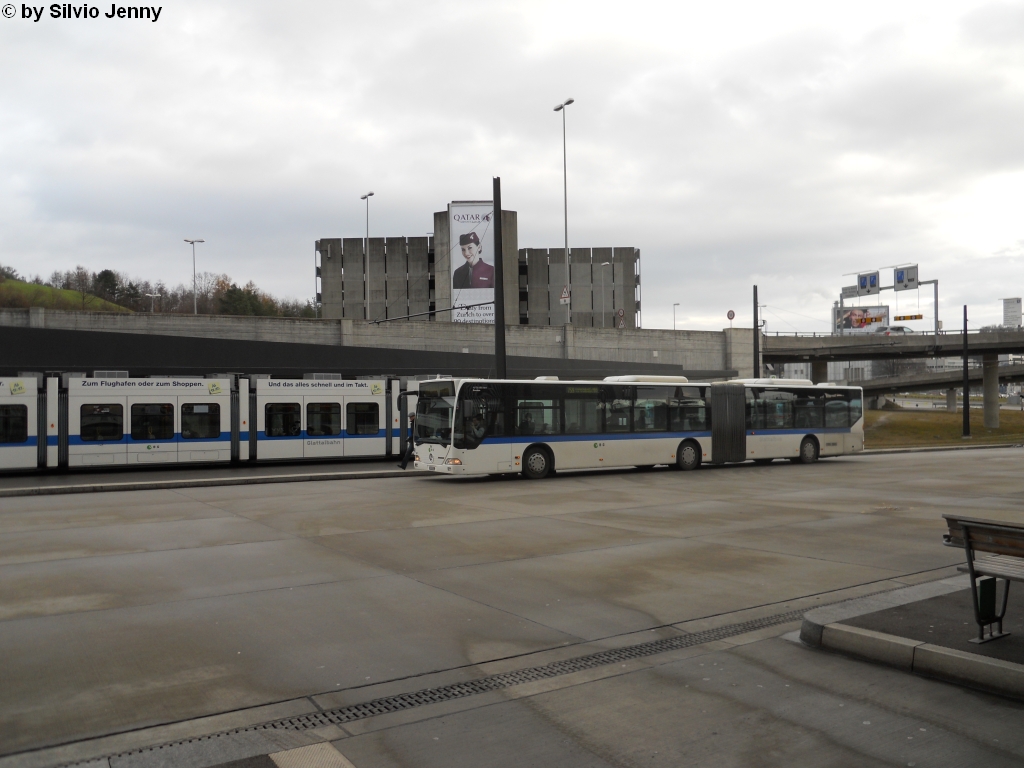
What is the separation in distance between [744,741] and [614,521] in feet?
29.6

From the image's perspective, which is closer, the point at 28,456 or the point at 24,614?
the point at 24,614

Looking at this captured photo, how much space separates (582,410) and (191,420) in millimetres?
12290

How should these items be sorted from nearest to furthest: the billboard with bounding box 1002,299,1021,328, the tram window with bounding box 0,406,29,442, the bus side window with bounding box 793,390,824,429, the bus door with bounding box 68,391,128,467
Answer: the tram window with bounding box 0,406,29,442 → the bus door with bounding box 68,391,128,467 → the bus side window with bounding box 793,390,824,429 → the billboard with bounding box 1002,299,1021,328

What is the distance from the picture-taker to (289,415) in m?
28.0

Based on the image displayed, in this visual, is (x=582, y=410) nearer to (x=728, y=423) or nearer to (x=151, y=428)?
(x=728, y=423)

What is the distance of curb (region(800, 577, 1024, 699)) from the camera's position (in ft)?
17.9

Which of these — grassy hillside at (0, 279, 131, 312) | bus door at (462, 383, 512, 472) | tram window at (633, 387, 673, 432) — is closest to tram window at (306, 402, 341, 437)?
bus door at (462, 383, 512, 472)

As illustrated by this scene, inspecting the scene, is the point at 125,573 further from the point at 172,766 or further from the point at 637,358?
the point at 637,358

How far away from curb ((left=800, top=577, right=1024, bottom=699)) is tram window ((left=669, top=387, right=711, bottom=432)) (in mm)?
18793

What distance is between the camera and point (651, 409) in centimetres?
2553

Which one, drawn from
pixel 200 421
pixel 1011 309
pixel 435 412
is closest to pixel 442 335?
pixel 200 421

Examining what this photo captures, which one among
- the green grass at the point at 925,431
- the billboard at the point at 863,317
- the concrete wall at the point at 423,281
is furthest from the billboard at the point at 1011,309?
the concrete wall at the point at 423,281

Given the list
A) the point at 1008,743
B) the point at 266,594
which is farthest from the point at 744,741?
the point at 266,594

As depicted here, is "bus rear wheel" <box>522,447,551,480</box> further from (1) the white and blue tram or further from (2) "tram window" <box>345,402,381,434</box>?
(2) "tram window" <box>345,402,381,434</box>
